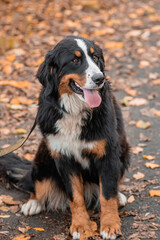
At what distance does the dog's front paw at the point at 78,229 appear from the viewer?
12.0 feet

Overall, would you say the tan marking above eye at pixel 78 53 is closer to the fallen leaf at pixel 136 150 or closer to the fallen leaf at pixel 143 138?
the fallen leaf at pixel 136 150

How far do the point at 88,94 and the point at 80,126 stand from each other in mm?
340

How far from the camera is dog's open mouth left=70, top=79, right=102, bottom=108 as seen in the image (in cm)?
349

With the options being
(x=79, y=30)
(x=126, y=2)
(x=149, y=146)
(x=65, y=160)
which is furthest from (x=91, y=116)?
(x=126, y=2)

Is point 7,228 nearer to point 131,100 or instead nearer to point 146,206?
point 146,206

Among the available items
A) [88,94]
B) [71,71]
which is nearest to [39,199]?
[88,94]

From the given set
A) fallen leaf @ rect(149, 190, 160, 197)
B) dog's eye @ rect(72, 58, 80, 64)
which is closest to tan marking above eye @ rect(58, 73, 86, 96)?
dog's eye @ rect(72, 58, 80, 64)

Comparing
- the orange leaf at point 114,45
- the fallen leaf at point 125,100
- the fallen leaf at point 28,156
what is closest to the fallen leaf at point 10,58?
the orange leaf at point 114,45

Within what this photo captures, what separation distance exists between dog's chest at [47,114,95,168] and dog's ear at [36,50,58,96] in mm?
295

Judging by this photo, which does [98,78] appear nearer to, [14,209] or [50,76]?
[50,76]

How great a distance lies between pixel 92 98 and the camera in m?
3.51

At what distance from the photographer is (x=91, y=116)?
365 cm

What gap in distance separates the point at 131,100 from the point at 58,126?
2.95m

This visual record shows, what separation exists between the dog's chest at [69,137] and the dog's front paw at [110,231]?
27.2 inches
